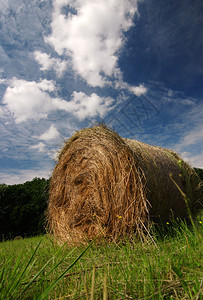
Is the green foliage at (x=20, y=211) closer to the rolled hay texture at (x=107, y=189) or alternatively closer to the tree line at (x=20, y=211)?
the tree line at (x=20, y=211)

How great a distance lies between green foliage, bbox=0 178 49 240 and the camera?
668cm

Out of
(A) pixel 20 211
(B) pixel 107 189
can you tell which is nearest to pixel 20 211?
(A) pixel 20 211

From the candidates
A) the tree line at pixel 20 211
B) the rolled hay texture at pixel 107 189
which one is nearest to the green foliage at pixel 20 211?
the tree line at pixel 20 211

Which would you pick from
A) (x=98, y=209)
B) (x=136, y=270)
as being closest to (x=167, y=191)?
(x=98, y=209)

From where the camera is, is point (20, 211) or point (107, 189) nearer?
point (107, 189)

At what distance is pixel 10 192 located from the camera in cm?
709

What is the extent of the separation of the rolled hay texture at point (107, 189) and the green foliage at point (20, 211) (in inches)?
115

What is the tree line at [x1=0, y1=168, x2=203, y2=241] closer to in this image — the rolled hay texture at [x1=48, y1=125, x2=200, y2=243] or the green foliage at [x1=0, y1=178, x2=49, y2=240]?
the green foliage at [x1=0, y1=178, x2=49, y2=240]

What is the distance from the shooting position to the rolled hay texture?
2.73 m

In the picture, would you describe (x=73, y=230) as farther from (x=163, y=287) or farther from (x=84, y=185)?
(x=163, y=287)

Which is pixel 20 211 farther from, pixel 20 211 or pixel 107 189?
pixel 107 189

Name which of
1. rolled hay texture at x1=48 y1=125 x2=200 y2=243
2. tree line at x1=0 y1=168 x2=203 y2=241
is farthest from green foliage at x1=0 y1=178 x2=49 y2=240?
rolled hay texture at x1=48 y1=125 x2=200 y2=243

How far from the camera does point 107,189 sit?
3072 millimetres

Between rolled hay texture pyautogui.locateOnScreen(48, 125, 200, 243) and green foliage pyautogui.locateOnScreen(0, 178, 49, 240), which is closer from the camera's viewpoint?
rolled hay texture pyautogui.locateOnScreen(48, 125, 200, 243)
